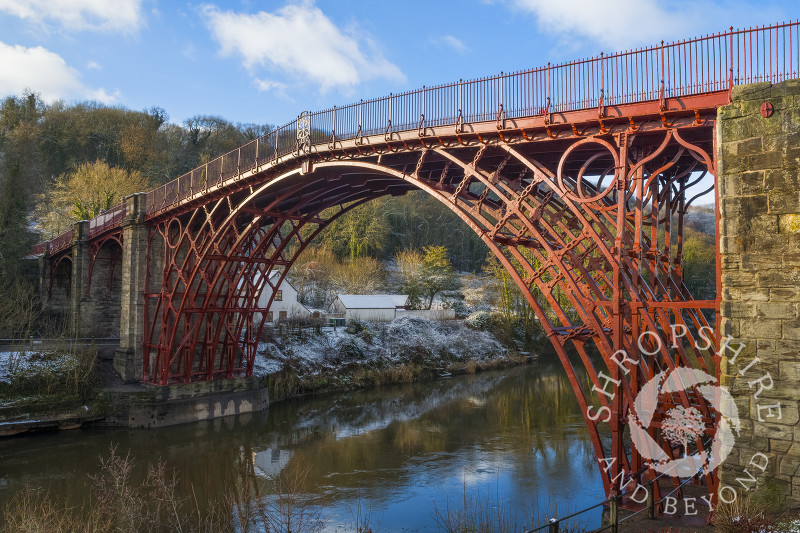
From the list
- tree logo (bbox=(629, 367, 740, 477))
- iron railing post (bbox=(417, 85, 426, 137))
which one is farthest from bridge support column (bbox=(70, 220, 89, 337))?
tree logo (bbox=(629, 367, 740, 477))

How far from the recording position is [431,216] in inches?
2356

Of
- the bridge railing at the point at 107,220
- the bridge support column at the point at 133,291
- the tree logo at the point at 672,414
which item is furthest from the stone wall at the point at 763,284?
the bridge railing at the point at 107,220

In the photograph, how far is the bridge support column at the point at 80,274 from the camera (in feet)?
90.6

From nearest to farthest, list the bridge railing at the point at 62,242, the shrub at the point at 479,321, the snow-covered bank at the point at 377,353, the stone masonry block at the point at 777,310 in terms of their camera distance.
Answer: the stone masonry block at the point at 777,310, the snow-covered bank at the point at 377,353, the bridge railing at the point at 62,242, the shrub at the point at 479,321

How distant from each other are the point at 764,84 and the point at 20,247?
34.0m

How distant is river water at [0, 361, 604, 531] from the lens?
1198cm

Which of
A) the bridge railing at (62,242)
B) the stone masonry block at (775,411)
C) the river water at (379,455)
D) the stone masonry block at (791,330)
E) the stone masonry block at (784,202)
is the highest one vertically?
the bridge railing at (62,242)

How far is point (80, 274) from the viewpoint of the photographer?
27.8 m

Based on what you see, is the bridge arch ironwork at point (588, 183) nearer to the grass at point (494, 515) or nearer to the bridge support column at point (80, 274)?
the grass at point (494, 515)

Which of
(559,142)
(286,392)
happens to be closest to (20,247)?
(286,392)

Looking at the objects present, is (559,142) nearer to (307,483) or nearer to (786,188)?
(786,188)

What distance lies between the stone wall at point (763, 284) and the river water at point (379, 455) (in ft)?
15.9

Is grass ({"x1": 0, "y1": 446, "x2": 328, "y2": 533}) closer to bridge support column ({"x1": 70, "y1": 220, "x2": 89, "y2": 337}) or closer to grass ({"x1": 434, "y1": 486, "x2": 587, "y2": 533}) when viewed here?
grass ({"x1": 434, "y1": 486, "x2": 587, "y2": 533})

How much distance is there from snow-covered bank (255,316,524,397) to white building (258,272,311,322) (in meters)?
6.14
